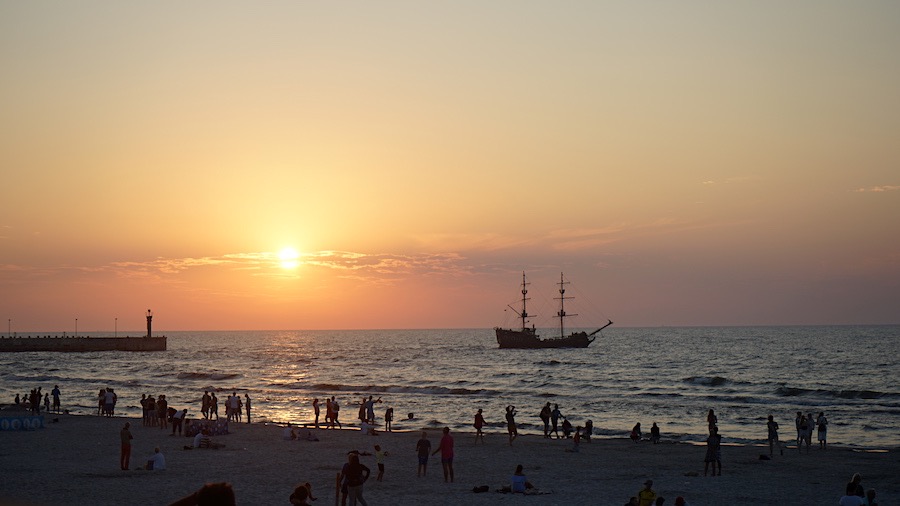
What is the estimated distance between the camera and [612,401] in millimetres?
60031

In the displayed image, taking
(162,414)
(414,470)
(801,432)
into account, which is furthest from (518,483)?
(162,414)

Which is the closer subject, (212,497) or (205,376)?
(212,497)

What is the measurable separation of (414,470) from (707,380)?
203 feet

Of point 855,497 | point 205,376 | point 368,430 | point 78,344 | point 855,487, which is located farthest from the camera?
point 78,344

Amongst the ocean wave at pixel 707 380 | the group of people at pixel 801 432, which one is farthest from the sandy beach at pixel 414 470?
the ocean wave at pixel 707 380

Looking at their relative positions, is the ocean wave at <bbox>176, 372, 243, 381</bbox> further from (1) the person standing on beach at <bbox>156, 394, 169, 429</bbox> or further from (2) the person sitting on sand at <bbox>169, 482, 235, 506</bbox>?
(2) the person sitting on sand at <bbox>169, 482, 235, 506</bbox>

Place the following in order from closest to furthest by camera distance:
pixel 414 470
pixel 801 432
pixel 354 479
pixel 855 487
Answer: pixel 855 487 → pixel 354 479 → pixel 414 470 → pixel 801 432

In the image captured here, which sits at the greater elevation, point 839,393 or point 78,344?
point 78,344

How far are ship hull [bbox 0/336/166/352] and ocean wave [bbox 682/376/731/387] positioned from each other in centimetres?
12068

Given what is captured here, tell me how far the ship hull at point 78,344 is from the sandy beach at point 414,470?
13636 centimetres

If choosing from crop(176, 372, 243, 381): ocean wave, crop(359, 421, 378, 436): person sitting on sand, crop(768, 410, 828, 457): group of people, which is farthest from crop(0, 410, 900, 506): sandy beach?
crop(176, 372, 243, 381): ocean wave

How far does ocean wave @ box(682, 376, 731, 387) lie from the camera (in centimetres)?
7965

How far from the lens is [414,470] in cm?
2652

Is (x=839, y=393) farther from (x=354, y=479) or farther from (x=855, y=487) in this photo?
(x=354, y=479)
